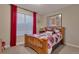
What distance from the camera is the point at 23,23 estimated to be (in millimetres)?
1967

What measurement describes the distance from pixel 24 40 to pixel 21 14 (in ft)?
1.93

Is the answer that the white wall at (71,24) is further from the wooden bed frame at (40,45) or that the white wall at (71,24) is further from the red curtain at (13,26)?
the red curtain at (13,26)

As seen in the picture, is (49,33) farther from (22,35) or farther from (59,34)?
(22,35)

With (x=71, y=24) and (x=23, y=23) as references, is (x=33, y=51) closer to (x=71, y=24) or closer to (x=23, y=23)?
(x=23, y=23)

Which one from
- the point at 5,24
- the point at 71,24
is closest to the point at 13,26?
the point at 5,24

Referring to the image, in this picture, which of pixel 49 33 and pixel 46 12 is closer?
pixel 46 12

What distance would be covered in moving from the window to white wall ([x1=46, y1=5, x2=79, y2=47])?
55 cm

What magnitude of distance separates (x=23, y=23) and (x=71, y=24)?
1.04 m

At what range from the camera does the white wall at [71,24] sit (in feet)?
6.10

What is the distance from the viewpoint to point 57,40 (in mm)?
2252

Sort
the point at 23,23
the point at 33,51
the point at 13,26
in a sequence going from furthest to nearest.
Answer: the point at 13,26, the point at 23,23, the point at 33,51

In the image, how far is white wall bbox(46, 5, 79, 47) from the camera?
1858mm
